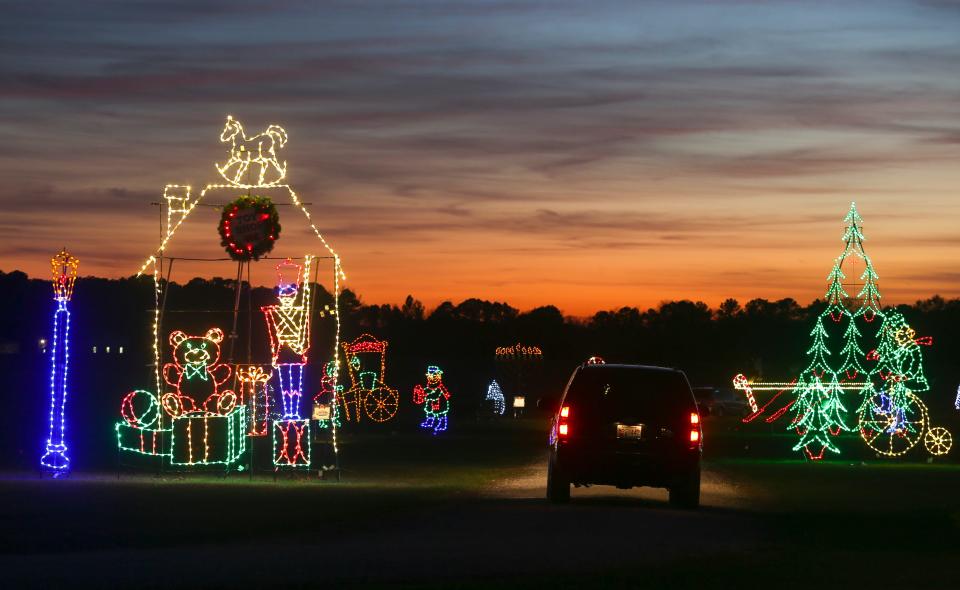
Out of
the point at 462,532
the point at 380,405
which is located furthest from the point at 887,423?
the point at 380,405

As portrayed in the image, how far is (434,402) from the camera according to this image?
62781 mm

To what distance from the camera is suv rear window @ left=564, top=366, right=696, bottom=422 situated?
21.4m

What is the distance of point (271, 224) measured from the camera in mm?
28141

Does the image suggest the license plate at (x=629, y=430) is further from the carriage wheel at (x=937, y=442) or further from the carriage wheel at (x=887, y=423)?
the carriage wheel at (x=937, y=442)

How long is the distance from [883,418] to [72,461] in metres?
21.5

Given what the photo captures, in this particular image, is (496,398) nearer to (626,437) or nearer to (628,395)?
(628,395)

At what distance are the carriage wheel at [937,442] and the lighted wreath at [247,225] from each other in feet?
63.9

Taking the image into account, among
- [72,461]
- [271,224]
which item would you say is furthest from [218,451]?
[271,224]

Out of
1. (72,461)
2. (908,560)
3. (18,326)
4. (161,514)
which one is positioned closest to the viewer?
(908,560)

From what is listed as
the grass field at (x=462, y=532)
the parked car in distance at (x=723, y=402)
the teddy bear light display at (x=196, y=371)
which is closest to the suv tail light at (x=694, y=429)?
the grass field at (x=462, y=532)

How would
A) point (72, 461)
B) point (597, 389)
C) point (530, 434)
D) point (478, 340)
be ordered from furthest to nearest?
point (478, 340) < point (530, 434) < point (72, 461) < point (597, 389)

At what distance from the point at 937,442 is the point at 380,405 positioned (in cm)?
2766

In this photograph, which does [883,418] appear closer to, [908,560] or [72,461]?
[72,461]

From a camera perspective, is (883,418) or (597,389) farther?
(883,418)
